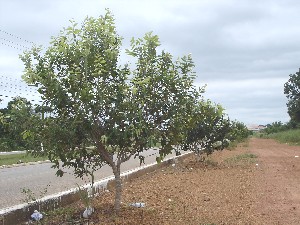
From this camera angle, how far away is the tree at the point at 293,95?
245 ft

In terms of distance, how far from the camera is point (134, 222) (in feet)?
22.0

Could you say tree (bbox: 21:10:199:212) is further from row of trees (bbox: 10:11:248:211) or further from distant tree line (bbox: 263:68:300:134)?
distant tree line (bbox: 263:68:300:134)

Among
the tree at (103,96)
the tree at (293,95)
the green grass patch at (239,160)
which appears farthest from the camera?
the tree at (293,95)

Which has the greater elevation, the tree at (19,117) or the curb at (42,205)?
the tree at (19,117)

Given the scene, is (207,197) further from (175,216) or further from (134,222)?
(134,222)

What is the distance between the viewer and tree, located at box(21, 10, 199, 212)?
20.4 ft

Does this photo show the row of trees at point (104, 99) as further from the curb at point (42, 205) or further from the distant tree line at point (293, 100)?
the distant tree line at point (293, 100)

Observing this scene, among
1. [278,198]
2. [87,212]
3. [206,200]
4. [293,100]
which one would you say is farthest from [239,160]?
[293,100]

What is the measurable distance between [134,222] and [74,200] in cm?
211

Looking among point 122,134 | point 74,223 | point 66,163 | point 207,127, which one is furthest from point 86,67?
point 207,127

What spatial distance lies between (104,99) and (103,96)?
0.16ft

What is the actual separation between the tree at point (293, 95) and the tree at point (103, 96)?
71.2m

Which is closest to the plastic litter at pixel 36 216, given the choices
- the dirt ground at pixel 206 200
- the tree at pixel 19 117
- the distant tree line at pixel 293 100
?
the dirt ground at pixel 206 200

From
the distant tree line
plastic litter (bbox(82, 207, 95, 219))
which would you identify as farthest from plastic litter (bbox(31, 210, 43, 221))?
the distant tree line
